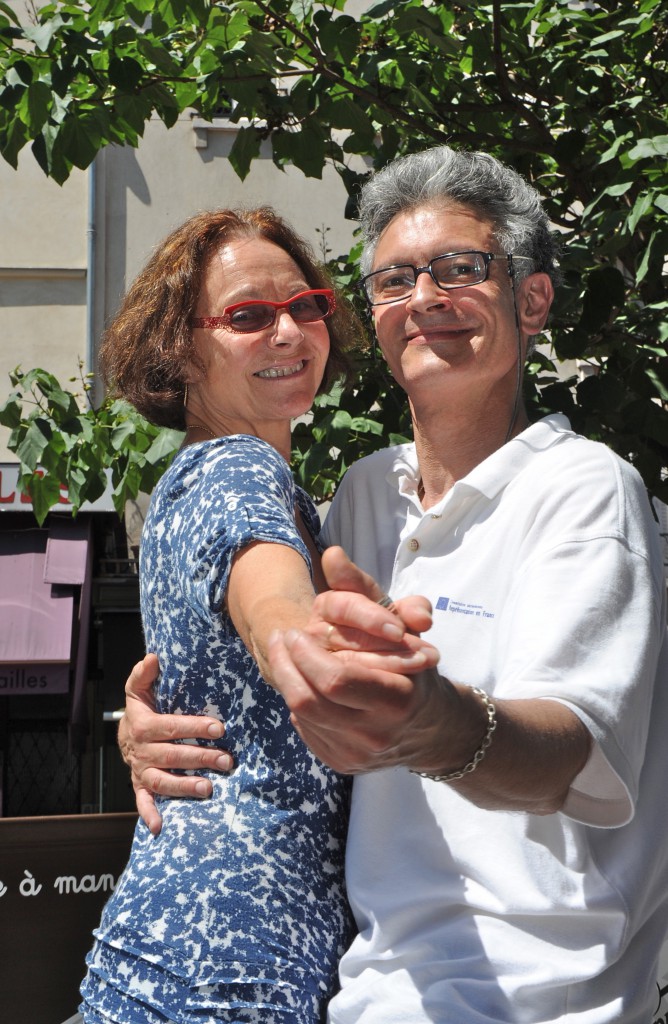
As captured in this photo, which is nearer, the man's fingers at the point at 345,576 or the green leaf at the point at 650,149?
the man's fingers at the point at 345,576

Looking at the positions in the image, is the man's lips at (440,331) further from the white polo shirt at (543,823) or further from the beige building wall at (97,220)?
the beige building wall at (97,220)

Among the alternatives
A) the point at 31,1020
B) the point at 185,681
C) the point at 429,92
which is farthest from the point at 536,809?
the point at 429,92

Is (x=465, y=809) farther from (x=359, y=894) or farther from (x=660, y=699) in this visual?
(x=660, y=699)

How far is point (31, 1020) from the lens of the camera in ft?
11.2

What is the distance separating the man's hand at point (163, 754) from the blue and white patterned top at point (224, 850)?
0.8 inches

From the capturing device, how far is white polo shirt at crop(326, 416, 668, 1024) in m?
1.52

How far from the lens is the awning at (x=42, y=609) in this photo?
1001cm

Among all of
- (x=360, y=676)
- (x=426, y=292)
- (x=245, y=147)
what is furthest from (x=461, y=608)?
(x=245, y=147)

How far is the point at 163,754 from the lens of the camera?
6.10 ft

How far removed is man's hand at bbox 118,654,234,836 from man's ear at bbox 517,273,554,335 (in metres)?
0.97

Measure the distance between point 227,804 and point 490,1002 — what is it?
45 centimetres

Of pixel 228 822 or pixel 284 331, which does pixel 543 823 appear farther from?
pixel 284 331

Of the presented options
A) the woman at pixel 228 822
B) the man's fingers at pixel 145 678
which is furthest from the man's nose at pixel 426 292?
the man's fingers at pixel 145 678

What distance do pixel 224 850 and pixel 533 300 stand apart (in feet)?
4.01
